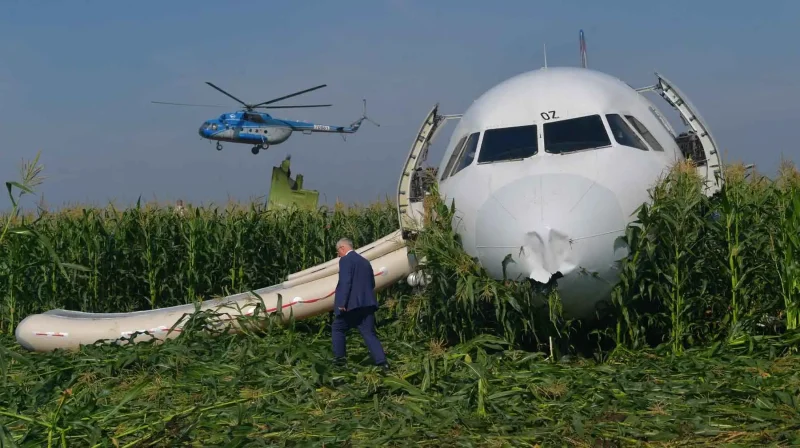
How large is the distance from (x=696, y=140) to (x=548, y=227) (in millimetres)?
3607

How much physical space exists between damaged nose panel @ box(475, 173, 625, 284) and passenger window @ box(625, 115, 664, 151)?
1.45 metres

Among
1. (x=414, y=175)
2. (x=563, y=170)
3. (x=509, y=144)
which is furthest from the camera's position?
(x=414, y=175)

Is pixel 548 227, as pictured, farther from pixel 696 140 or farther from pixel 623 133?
pixel 696 140

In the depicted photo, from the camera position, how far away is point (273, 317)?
12.4 metres

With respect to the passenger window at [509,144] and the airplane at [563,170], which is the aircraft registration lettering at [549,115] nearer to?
the airplane at [563,170]

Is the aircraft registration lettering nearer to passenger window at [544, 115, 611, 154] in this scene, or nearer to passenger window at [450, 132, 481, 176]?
passenger window at [544, 115, 611, 154]

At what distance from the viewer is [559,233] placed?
324 inches

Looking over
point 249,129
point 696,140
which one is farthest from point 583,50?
point 249,129

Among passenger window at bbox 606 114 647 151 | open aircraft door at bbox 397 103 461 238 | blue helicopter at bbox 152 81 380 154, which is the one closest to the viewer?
passenger window at bbox 606 114 647 151

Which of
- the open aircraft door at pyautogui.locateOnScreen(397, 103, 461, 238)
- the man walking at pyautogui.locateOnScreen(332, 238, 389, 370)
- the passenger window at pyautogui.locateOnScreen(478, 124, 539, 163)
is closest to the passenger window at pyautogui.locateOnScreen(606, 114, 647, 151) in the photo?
the passenger window at pyautogui.locateOnScreen(478, 124, 539, 163)

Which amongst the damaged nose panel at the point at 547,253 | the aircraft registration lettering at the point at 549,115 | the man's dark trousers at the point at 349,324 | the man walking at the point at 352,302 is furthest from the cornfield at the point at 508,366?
the aircraft registration lettering at the point at 549,115

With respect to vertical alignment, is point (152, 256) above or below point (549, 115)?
below

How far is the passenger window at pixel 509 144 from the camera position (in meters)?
9.59

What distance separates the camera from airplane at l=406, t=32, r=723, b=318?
8.41m
